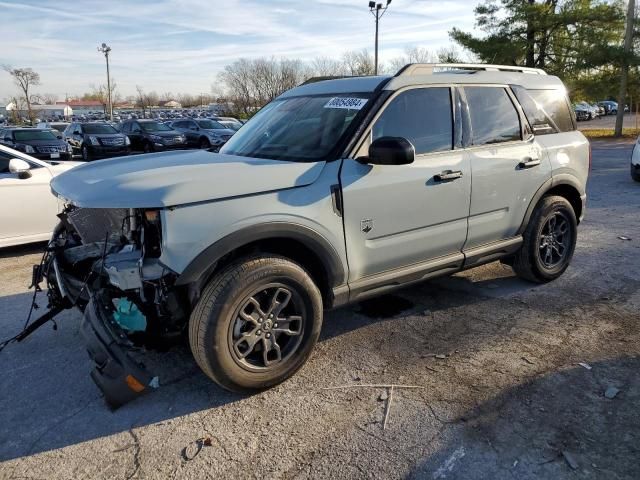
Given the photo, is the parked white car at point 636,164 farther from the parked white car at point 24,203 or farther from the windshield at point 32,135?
the windshield at point 32,135

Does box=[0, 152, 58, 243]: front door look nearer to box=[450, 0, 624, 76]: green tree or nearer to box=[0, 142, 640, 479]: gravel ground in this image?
box=[0, 142, 640, 479]: gravel ground

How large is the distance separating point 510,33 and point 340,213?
87.1 feet

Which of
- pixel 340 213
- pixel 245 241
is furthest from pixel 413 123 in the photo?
pixel 245 241

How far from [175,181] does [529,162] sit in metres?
3.00

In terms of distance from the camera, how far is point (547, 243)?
15.9 feet

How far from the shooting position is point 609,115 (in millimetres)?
56312

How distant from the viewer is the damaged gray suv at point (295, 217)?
2.86m

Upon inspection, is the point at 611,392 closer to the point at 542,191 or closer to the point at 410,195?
the point at 410,195

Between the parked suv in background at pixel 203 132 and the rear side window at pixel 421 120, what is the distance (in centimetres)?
1891

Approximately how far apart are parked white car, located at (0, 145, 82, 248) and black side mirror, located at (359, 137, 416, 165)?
4.56 metres

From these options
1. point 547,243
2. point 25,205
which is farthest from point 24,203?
point 547,243

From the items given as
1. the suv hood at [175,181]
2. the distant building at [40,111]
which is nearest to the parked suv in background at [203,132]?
the suv hood at [175,181]

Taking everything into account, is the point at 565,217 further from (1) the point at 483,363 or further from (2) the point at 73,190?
(2) the point at 73,190

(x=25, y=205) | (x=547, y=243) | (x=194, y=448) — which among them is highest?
(x=25, y=205)
